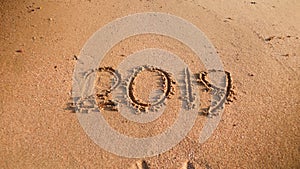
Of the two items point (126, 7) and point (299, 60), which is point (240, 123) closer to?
point (299, 60)

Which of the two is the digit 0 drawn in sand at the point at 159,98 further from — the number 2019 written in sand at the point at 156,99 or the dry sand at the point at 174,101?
the dry sand at the point at 174,101

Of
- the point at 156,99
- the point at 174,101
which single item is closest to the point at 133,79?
the point at 156,99

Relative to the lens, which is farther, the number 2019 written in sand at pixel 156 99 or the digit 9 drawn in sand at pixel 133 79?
the number 2019 written in sand at pixel 156 99

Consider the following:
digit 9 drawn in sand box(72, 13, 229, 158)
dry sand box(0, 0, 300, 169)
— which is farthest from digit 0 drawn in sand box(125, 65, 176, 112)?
dry sand box(0, 0, 300, 169)

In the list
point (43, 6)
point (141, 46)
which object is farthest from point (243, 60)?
point (43, 6)

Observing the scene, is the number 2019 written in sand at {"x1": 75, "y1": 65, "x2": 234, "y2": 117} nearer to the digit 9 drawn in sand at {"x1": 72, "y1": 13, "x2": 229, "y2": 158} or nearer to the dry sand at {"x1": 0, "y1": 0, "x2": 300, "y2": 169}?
the digit 9 drawn in sand at {"x1": 72, "y1": 13, "x2": 229, "y2": 158}

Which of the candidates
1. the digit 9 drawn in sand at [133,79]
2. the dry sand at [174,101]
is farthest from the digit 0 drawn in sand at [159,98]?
the dry sand at [174,101]

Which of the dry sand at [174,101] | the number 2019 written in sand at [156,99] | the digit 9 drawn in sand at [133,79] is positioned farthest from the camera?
the number 2019 written in sand at [156,99]
